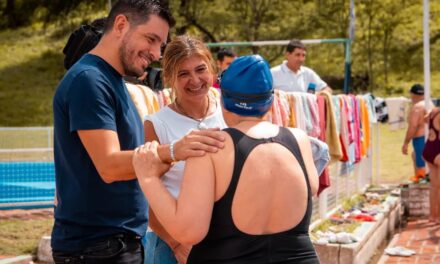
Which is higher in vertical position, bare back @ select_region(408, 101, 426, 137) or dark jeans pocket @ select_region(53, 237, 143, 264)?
dark jeans pocket @ select_region(53, 237, 143, 264)

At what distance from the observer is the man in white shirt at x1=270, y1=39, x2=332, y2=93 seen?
8203mm

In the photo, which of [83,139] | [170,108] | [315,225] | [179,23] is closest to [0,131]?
[315,225]

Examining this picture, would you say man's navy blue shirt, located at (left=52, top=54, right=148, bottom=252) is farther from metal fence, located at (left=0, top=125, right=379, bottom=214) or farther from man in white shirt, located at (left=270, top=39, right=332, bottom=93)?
metal fence, located at (left=0, top=125, right=379, bottom=214)

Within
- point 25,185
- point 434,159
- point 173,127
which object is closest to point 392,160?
point 434,159

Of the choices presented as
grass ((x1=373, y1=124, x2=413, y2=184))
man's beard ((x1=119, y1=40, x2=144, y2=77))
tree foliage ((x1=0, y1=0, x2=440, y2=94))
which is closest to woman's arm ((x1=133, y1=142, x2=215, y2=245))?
man's beard ((x1=119, y1=40, x2=144, y2=77))

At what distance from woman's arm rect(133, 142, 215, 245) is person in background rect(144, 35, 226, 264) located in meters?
0.76

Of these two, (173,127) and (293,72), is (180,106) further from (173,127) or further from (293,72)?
(293,72)

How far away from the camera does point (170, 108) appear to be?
3.28 meters

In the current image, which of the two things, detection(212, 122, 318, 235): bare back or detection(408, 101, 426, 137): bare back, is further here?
detection(408, 101, 426, 137): bare back

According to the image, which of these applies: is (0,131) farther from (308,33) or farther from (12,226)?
(308,33)

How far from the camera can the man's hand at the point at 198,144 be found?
230 cm

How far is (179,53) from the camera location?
10.6 ft

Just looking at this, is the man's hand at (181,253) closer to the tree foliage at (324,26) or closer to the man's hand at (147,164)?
the man's hand at (147,164)

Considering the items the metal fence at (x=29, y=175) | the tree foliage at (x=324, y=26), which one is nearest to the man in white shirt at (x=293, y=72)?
the metal fence at (x=29, y=175)
